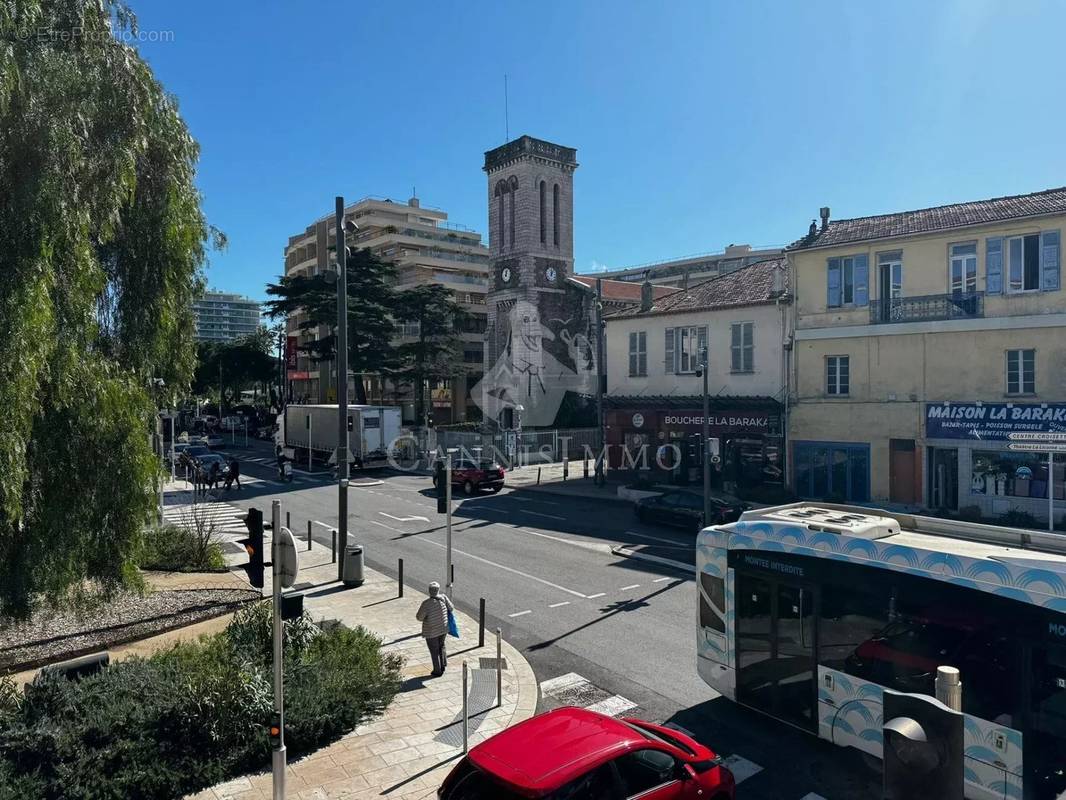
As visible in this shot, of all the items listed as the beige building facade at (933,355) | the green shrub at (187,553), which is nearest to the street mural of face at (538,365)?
the beige building facade at (933,355)

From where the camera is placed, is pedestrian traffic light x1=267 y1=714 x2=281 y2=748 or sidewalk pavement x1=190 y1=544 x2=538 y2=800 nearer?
pedestrian traffic light x1=267 y1=714 x2=281 y2=748

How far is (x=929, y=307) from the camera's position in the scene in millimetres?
25359

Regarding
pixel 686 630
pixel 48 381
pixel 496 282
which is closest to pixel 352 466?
pixel 496 282

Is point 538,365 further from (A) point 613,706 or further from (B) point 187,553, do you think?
(A) point 613,706

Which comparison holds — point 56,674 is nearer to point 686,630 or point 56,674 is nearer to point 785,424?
point 686,630

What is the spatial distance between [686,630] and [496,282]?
42105 millimetres

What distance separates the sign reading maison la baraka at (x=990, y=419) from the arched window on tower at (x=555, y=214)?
106ft

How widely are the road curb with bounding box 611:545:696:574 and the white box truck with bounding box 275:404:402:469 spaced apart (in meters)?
21.7

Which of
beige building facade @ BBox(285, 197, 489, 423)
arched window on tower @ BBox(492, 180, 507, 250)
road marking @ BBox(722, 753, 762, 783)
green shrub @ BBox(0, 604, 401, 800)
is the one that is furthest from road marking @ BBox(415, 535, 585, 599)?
beige building facade @ BBox(285, 197, 489, 423)

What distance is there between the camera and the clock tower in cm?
5125

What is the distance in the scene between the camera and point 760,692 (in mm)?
9211

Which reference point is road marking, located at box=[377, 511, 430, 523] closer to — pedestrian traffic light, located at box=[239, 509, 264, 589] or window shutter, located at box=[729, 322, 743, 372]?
window shutter, located at box=[729, 322, 743, 372]

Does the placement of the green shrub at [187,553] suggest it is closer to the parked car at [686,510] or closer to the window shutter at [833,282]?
the parked car at [686,510]

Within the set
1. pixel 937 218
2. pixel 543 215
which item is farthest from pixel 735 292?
pixel 543 215
